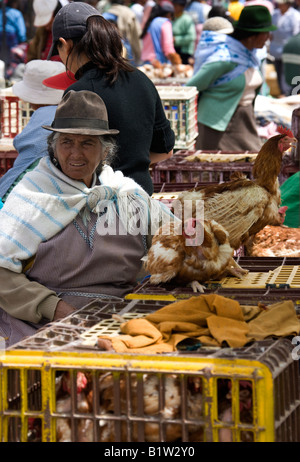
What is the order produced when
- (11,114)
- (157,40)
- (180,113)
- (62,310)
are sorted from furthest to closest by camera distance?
(157,40), (11,114), (180,113), (62,310)

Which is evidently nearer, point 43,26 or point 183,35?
point 43,26

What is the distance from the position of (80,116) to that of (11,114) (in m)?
3.47

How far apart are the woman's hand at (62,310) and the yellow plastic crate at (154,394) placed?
657 mm

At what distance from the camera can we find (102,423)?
2191 millimetres

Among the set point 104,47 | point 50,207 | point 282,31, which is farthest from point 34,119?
point 282,31

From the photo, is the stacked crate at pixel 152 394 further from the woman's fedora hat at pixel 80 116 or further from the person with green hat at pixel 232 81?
the person with green hat at pixel 232 81

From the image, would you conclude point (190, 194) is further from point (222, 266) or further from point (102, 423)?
point (102, 423)

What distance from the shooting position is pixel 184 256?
3.08 meters

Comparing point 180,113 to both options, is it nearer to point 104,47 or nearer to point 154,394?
point 104,47

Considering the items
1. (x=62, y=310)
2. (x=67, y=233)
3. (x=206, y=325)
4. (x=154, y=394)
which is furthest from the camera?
(x=67, y=233)

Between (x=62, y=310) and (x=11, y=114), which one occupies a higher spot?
(x=62, y=310)

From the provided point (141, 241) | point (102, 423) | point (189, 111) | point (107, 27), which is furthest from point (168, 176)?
point (102, 423)

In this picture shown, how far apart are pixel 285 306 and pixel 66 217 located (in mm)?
935

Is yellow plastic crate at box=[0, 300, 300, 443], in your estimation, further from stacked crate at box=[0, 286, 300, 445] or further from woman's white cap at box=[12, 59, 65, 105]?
woman's white cap at box=[12, 59, 65, 105]
